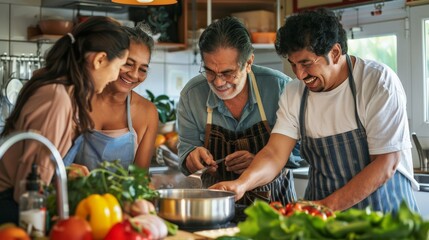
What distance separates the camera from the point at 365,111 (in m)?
2.54

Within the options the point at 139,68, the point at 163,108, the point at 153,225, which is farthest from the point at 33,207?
the point at 163,108

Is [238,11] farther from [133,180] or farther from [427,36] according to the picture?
[133,180]

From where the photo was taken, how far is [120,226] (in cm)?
168

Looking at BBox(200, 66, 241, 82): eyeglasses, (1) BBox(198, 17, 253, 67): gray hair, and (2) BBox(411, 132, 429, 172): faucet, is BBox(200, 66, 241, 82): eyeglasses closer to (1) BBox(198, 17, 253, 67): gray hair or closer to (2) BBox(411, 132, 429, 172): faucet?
(1) BBox(198, 17, 253, 67): gray hair

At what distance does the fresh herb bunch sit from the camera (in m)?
1.88

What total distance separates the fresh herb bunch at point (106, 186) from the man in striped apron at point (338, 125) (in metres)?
0.56

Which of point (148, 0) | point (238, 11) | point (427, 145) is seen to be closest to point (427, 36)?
point (427, 145)

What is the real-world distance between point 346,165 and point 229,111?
2.13 ft

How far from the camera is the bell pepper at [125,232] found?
1.66m

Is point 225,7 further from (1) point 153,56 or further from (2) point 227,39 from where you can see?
(2) point 227,39

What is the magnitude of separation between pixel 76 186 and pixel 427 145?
10.1 ft

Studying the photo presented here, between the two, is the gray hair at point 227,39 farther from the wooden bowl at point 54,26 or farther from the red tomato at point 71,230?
the wooden bowl at point 54,26

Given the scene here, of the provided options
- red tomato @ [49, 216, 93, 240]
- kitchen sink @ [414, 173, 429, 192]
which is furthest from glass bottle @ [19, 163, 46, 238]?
kitchen sink @ [414, 173, 429, 192]

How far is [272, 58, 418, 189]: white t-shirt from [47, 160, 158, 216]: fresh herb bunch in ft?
2.96
